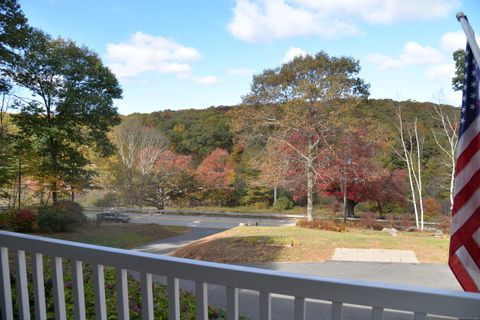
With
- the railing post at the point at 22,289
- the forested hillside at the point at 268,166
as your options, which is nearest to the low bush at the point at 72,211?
the forested hillside at the point at 268,166

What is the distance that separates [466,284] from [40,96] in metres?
8.37

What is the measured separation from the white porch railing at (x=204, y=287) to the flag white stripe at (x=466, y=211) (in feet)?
0.91

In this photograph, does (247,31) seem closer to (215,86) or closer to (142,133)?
(215,86)

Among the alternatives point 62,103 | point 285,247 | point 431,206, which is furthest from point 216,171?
point 431,206

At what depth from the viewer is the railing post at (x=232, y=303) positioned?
0.75 m

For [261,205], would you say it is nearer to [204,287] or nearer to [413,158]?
[413,158]

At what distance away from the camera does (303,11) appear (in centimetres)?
406

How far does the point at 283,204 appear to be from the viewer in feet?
36.3

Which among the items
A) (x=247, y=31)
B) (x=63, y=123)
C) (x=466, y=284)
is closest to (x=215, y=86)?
(x=247, y=31)

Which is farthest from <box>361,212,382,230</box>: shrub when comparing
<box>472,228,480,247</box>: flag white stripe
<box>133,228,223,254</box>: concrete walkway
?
<box>472,228,480,247</box>: flag white stripe

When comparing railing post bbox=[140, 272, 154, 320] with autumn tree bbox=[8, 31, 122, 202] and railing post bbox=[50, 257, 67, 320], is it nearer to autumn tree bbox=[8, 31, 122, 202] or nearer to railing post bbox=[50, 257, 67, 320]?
railing post bbox=[50, 257, 67, 320]

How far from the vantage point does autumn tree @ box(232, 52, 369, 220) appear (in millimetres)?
8898

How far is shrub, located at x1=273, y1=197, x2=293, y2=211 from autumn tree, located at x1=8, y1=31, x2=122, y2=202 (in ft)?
18.7

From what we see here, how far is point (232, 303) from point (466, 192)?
1.93ft
